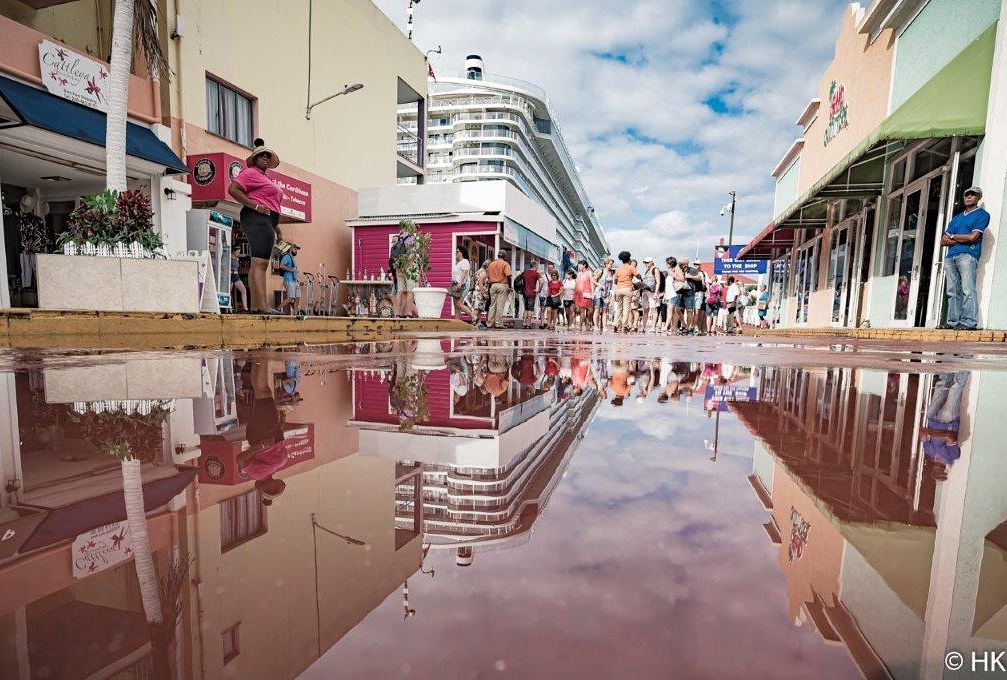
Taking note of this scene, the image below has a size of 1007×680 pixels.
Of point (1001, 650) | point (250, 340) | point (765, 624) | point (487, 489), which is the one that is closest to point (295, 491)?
point (487, 489)

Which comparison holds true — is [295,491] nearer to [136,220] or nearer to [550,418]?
[550,418]

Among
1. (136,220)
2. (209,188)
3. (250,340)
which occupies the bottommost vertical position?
(250,340)

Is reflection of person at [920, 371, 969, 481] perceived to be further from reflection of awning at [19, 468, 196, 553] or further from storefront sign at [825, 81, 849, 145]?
storefront sign at [825, 81, 849, 145]

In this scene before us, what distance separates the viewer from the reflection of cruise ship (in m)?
0.57

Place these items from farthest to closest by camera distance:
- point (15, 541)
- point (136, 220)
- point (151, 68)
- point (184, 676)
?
point (151, 68), point (136, 220), point (15, 541), point (184, 676)

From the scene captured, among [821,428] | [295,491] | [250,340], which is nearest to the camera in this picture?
[295,491]

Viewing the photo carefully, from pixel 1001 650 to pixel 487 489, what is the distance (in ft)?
1.67

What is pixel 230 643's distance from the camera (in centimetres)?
36

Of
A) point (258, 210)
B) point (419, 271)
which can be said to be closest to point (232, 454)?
point (258, 210)

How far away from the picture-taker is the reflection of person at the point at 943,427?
86 cm

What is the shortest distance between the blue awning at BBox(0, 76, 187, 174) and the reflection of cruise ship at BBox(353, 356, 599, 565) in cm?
881

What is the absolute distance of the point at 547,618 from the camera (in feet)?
1.24

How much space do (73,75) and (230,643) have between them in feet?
37.1

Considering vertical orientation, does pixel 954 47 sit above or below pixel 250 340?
above
